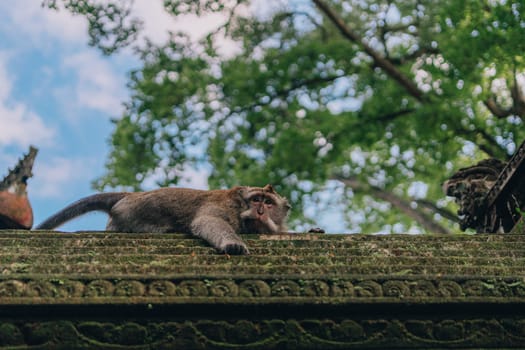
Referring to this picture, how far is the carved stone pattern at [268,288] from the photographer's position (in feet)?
14.7

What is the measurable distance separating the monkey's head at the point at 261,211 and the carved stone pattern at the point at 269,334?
356 cm

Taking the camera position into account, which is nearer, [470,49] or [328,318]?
[328,318]

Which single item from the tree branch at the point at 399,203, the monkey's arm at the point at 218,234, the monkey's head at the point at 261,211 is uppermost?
the tree branch at the point at 399,203

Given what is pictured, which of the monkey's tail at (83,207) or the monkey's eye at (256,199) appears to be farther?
the monkey's tail at (83,207)

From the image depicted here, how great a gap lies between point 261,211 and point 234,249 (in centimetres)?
245

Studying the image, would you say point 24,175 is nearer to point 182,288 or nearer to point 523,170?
point 182,288

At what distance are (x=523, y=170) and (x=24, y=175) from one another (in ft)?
18.7

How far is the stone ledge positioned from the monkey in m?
2.94

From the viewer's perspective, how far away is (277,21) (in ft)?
65.7

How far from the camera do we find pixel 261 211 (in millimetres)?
8156

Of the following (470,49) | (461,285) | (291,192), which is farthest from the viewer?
(291,192)

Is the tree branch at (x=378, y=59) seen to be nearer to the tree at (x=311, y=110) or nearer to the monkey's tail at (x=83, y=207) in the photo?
the tree at (x=311, y=110)

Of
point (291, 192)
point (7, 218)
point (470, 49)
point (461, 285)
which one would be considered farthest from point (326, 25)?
point (461, 285)

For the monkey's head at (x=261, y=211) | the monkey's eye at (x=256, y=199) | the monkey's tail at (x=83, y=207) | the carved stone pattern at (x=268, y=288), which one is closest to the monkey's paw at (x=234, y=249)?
the carved stone pattern at (x=268, y=288)
